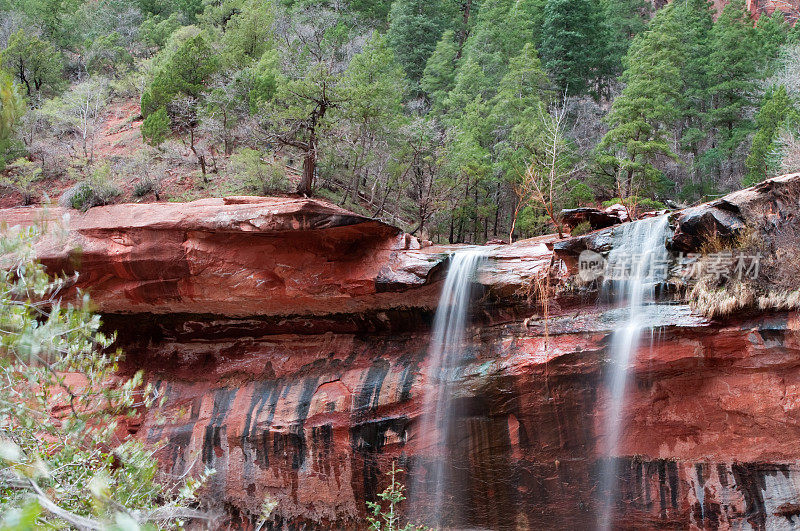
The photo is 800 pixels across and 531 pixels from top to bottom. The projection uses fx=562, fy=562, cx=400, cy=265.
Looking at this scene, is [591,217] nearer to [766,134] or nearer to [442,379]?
[442,379]

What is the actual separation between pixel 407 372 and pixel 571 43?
2725cm

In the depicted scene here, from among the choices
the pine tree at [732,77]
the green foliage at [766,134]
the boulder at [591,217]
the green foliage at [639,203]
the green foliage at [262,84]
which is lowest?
the boulder at [591,217]

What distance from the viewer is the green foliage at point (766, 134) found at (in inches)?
851

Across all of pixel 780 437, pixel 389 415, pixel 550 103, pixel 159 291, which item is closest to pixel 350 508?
pixel 389 415

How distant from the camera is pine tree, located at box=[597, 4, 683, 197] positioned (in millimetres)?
22656

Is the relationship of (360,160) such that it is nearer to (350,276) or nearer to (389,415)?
(350,276)

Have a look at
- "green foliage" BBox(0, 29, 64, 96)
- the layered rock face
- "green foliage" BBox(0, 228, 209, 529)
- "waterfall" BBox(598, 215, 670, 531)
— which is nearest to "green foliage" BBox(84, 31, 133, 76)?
"green foliage" BBox(0, 29, 64, 96)

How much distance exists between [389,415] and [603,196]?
58.4 feet

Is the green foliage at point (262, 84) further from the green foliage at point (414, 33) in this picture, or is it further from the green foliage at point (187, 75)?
the green foliage at point (414, 33)

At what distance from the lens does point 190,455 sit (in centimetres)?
1419

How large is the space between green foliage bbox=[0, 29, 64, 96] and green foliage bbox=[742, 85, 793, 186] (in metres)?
33.8

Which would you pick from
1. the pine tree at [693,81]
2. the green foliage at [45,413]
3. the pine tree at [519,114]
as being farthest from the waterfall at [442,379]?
the pine tree at [693,81]

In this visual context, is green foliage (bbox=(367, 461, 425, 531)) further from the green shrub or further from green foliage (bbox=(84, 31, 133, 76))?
green foliage (bbox=(84, 31, 133, 76))

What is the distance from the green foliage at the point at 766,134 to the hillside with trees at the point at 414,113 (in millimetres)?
78
